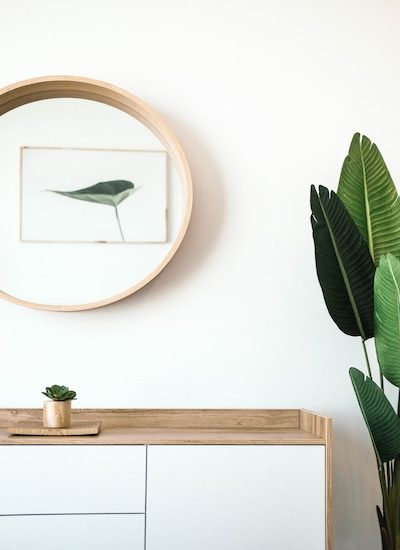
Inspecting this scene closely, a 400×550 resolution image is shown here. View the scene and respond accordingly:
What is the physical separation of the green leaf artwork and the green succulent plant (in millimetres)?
532

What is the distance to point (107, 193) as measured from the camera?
254 centimetres

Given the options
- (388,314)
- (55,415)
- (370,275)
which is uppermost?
(370,275)

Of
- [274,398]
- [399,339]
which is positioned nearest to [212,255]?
[274,398]

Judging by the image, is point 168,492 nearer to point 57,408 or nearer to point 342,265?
point 57,408

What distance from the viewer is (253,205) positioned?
263 centimetres

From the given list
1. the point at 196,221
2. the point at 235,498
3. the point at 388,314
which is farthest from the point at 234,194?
the point at 235,498

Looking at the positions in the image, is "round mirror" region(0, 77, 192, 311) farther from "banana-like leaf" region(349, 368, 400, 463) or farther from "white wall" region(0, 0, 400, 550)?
"banana-like leaf" region(349, 368, 400, 463)

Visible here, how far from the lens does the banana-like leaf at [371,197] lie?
2.38 meters

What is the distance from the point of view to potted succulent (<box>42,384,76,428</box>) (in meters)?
2.25

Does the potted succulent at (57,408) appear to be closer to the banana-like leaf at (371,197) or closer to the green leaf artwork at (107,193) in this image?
the green leaf artwork at (107,193)

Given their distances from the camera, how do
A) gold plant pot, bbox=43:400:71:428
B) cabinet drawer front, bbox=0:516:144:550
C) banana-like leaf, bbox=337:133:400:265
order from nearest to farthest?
cabinet drawer front, bbox=0:516:144:550 < gold plant pot, bbox=43:400:71:428 < banana-like leaf, bbox=337:133:400:265

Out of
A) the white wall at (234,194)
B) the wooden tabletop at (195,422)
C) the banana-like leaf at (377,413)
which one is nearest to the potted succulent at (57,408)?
the wooden tabletop at (195,422)

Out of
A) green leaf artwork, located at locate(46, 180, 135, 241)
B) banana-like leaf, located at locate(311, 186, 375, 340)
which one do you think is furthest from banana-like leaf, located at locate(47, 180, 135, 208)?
banana-like leaf, located at locate(311, 186, 375, 340)

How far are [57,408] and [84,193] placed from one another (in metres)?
0.70
